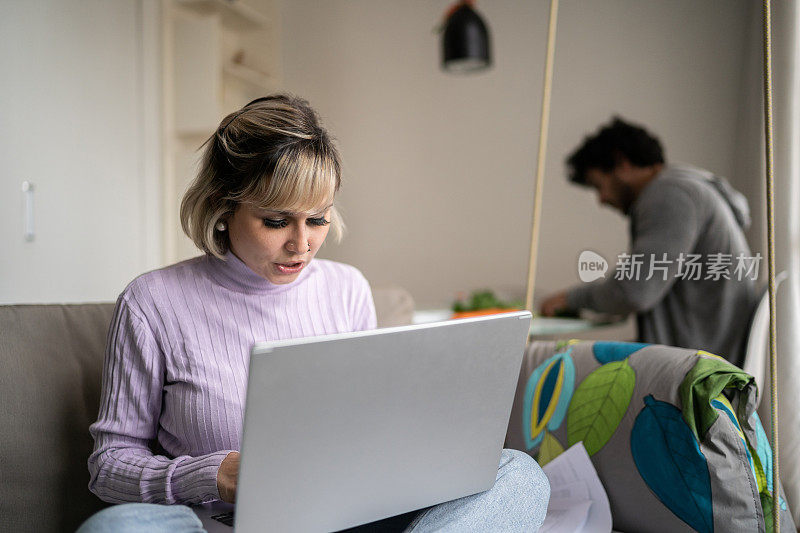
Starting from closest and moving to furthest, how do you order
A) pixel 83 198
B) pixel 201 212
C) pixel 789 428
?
1. pixel 201 212
2. pixel 789 428
3. pixel 83 198

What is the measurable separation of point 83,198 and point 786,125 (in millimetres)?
2502

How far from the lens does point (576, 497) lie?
1.31 metres

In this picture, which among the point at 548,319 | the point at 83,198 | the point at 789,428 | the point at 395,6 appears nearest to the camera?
the point at 789,428

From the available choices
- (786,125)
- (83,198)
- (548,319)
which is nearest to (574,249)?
(548,319)

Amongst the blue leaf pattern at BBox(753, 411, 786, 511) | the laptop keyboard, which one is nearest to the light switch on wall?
the laptop keyboard

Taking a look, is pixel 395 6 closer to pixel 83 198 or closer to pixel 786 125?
pixel 83 198

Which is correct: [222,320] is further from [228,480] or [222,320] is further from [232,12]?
[232,12]

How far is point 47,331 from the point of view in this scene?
121cm

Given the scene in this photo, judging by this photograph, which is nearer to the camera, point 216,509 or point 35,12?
point 216,509

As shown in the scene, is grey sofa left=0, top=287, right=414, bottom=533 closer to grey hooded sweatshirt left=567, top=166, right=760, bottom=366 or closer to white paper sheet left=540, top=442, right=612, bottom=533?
white paper sheet left=540, top=442, right=612, bottom=533

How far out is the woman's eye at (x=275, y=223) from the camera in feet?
3.58

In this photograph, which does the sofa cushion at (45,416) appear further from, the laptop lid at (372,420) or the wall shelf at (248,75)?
the wall shelf at (248,75)

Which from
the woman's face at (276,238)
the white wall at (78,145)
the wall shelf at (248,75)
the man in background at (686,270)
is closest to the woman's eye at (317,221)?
the woman's face at (276,238)

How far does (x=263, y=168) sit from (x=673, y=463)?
876mm
